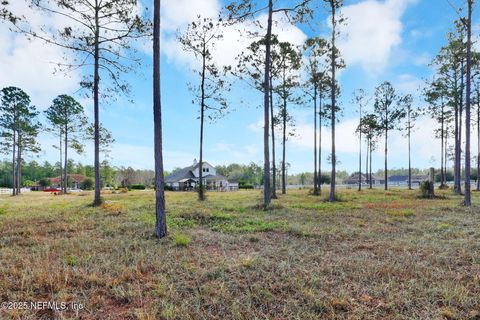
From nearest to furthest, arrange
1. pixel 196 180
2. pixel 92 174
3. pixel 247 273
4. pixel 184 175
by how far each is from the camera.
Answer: pixel 247 273 → pixel 196 180 → pixel 184 175 → pixel 92 174

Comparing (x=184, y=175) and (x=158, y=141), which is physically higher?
(x=158, y=141)

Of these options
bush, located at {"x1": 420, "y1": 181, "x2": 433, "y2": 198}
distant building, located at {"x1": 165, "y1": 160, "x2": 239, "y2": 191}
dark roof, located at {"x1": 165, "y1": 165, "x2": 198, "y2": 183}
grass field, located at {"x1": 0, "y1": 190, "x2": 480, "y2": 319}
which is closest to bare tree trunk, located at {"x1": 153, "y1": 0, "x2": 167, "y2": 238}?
grass field, located at {"x1": 0, "y1": 190, "x2": 480, "y2": 319}

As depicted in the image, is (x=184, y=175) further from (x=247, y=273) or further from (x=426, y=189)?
(x=247, y=273)

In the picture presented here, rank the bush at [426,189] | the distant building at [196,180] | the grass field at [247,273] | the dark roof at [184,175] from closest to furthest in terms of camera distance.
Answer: the grass field at [247,273] → the bush at [426,189] → the distant building at [196,180] → the dark roof at [184,175]

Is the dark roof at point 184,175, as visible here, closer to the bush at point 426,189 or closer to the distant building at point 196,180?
the distant building at point 196,180

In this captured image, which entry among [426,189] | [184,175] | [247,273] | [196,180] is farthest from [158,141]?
[184,175]

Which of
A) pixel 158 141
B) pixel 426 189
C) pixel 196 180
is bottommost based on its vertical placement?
pixel 196 180

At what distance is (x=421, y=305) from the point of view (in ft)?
10.5

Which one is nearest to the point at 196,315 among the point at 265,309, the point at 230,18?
the point at 265,309

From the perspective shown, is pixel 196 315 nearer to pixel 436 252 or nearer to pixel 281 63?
pixel 436 252

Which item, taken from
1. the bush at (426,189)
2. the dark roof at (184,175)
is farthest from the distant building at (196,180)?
the bush at (426,189)

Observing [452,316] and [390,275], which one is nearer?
[452,316]

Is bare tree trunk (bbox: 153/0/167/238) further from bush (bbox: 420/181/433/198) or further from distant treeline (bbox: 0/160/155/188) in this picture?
distant treeline (bbox: 0/160/155/188)

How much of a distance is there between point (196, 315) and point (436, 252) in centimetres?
493
